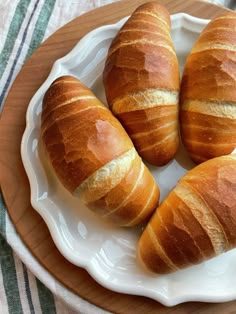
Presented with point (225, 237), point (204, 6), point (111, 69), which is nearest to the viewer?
point (225, 237)

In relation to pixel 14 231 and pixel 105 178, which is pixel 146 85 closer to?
pixel 105 178

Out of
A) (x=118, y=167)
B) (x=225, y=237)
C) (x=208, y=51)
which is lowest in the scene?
(x=225, y=237)

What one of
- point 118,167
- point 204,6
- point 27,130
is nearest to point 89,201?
point 118,167

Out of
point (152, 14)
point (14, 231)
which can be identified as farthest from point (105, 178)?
point (152, 14)

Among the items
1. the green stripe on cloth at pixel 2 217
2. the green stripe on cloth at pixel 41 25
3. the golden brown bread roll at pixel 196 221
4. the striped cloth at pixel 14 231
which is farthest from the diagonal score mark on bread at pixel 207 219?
the green stripe on cloth at pixel 41 25

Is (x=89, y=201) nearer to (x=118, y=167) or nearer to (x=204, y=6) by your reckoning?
(x=118, y=167)

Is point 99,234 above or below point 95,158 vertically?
below

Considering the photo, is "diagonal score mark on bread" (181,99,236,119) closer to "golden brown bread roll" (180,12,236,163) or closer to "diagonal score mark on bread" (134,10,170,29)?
"golden brown bread roll" (180,12,236,163)
